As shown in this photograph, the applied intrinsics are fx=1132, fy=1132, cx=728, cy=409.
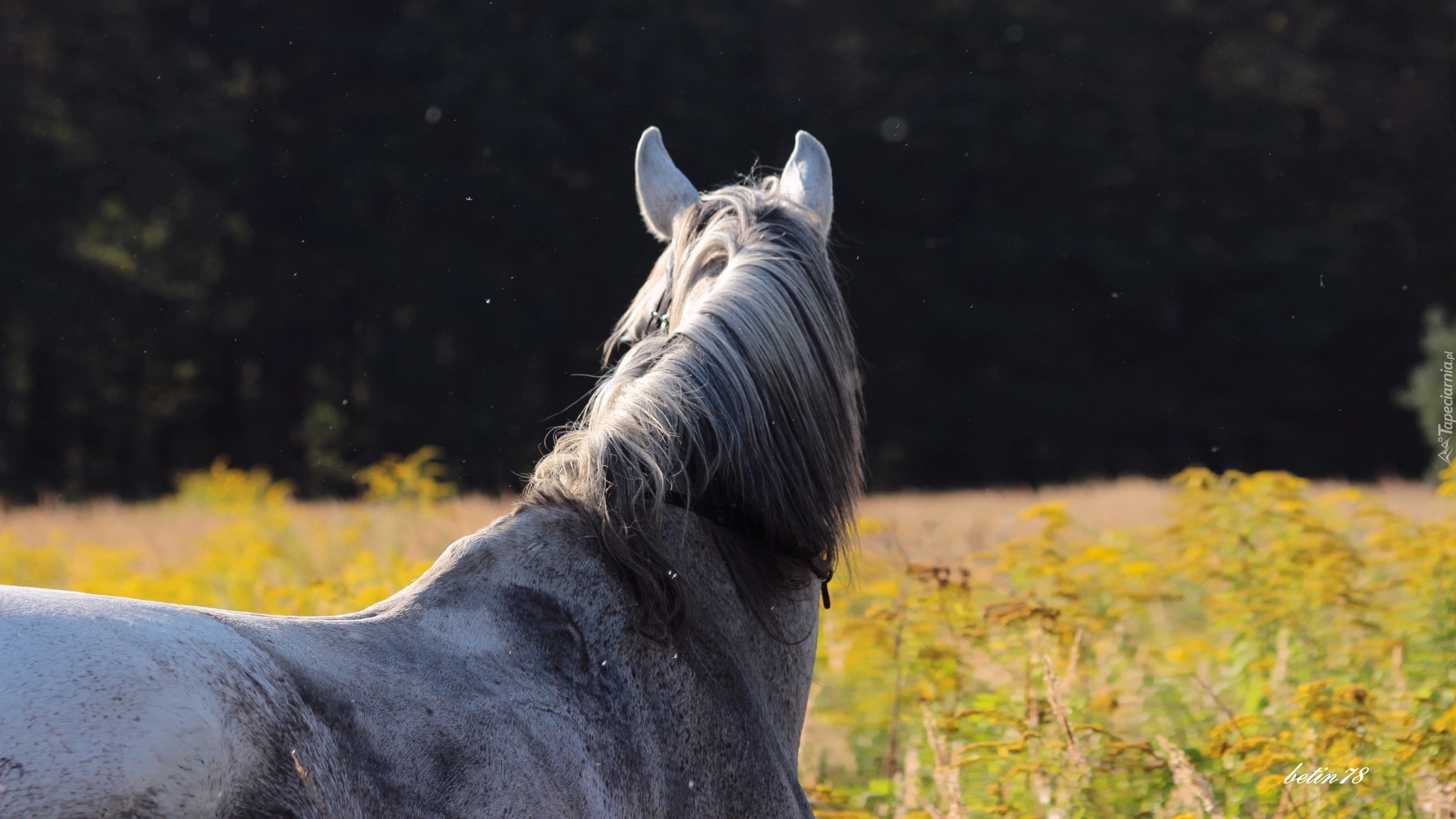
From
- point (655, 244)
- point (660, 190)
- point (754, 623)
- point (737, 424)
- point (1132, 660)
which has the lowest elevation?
point (1132, 660)

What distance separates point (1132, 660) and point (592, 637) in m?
2.60

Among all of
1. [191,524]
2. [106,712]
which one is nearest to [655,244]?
[191,524]

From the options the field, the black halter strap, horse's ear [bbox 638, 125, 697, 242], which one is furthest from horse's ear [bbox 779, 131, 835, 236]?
the field

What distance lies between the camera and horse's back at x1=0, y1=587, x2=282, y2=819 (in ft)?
3.72

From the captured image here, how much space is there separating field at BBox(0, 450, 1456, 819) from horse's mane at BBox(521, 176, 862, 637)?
12.3 inches

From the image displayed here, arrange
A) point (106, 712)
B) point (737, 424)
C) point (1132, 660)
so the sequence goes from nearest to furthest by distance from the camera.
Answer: point (106, 712) < point (737, 424) < point (1132, 660)

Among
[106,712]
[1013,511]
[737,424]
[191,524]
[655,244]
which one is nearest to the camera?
[106,712]

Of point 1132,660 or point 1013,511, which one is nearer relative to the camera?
point 1132,660

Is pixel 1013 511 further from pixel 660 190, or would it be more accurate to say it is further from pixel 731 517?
pixel 731 517

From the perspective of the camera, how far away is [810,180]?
2783mm

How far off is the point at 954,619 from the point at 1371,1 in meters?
23.2

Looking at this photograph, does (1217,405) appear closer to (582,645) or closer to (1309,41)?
(1309,41)

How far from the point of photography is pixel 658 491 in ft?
6.38

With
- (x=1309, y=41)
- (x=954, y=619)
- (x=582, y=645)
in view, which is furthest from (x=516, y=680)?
(x=1309, y=41)
